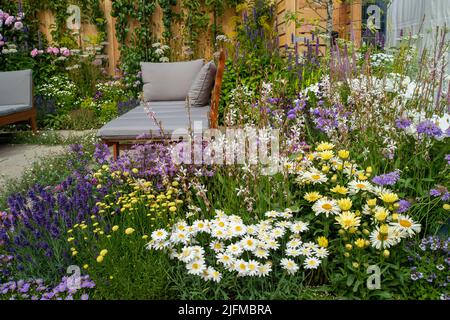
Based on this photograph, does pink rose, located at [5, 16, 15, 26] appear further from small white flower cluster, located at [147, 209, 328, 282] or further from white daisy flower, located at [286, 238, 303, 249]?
white daisy flower, located at [286, 238, 303, 249]

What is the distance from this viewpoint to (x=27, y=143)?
559cm

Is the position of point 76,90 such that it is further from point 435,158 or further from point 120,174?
point 435,158

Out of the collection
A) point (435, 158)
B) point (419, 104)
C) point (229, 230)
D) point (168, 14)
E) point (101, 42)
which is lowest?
point (229, 230)

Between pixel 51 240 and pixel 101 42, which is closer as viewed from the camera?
pixel 51 240

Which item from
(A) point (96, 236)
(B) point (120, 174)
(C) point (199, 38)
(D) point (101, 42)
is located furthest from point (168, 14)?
(A) point (96, 236)

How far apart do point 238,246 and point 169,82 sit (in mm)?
3906

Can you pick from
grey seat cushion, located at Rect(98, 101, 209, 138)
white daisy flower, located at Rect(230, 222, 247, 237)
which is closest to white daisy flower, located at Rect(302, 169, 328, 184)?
white daisy flower, located at Rect(230, 222, 247, 237)

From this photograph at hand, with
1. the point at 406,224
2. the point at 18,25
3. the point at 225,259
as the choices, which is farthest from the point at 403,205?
the point at 18,25

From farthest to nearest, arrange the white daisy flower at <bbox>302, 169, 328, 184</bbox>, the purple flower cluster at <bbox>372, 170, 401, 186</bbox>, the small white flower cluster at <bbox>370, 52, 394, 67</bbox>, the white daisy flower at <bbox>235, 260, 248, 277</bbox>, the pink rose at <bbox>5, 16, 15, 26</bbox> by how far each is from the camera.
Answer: the pink rose at <bbox>5, 16, 15, 26</bbox>
the small white flower cluster at <bbox>370, 52, 394, 67</bbox>
the white daisy flower at <bbox>302, 169, 328, 184</bbox>
the purple flower cluster at <bbox>372, 170, 401, 186</bbox>
the white daisy flower at <bbox>235, 260, 248, 277</bbox>

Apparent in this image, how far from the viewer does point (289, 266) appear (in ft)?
5.44

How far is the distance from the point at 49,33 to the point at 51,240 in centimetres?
667

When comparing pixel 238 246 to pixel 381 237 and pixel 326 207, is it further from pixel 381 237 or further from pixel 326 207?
pixel 381 237

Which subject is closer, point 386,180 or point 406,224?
point 406,224

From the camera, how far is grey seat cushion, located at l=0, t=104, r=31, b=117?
529cm
